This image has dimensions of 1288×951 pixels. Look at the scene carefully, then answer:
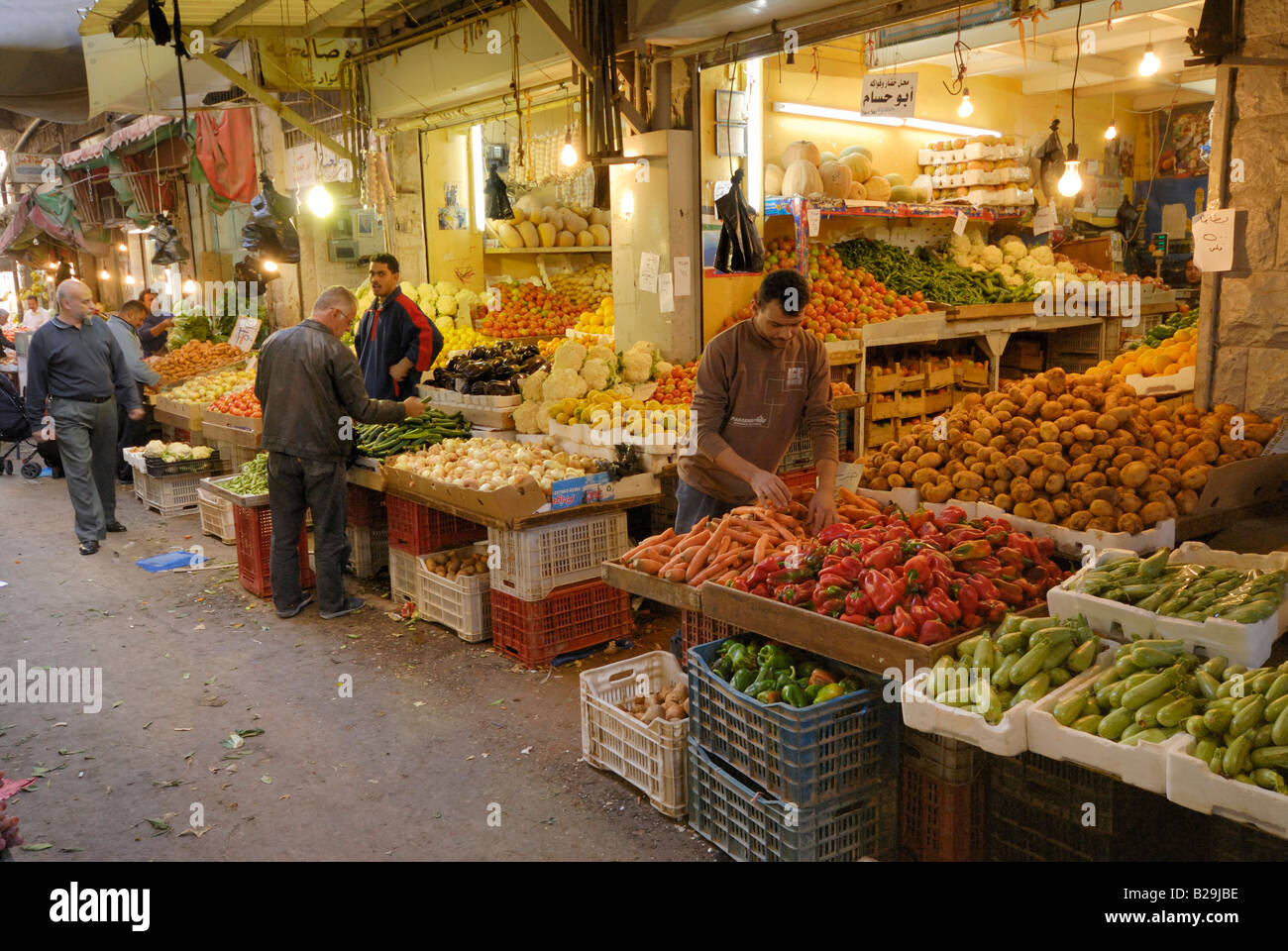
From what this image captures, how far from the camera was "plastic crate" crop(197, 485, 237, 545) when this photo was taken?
8727 mm

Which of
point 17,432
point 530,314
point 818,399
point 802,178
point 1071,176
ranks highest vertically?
point 802,178

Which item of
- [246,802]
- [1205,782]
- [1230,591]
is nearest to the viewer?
[1205,782]

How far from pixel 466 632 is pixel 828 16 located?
435 cm

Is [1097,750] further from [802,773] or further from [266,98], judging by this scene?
[266,98]

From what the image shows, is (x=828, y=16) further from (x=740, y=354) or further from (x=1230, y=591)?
(x=1230, y=591)

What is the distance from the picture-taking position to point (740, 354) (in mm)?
4961

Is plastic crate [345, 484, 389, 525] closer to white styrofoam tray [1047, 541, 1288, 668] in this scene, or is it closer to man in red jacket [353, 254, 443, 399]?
man in red jacket [353, 254, 443, 399]

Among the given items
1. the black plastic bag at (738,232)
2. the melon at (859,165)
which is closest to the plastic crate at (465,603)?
the black plastic bag at (738,232)

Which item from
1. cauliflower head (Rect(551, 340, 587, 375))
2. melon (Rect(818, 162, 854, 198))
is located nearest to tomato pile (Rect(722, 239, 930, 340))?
melon (Rect(818, 162, 854, 198))

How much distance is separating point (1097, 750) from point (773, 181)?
6.84 metres

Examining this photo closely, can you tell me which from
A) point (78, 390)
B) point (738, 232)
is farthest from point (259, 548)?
point (738, 232)

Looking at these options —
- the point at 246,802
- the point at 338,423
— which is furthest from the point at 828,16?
the point at 246,802

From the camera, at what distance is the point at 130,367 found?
10.8 m

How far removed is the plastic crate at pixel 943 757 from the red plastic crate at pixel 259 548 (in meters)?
4.83
